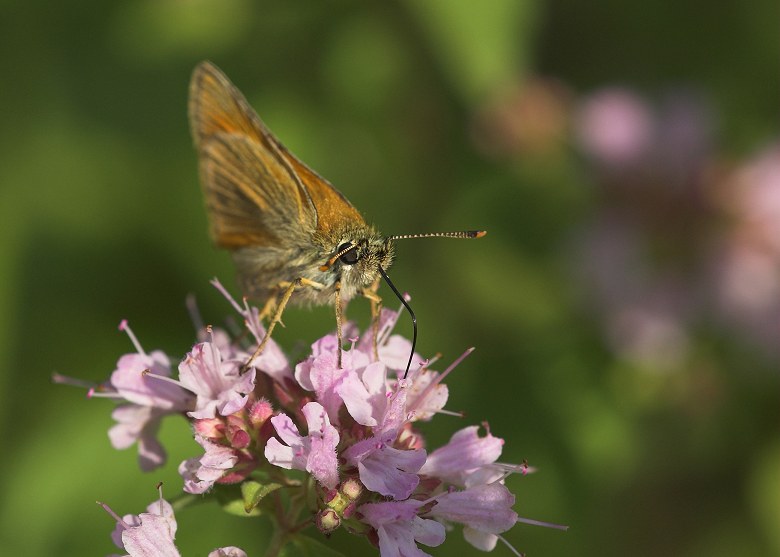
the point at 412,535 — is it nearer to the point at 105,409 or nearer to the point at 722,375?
the point at 105,409

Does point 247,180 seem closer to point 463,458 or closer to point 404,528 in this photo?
point 463,458

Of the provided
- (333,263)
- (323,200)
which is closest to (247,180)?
(323,200)

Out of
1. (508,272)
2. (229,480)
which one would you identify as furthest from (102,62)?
(229,480)

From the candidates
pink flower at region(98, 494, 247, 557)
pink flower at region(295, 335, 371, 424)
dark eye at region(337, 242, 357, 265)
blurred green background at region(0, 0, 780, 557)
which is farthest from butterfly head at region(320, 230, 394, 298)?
blurred green background at region(0, 0, 780, 557)

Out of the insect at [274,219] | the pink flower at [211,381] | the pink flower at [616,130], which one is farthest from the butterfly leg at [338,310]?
the pink flower at [616,130]

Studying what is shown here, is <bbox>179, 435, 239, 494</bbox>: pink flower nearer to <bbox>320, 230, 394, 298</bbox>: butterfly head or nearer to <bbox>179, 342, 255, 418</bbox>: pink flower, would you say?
<bbox>179, 342, 255, 418</bbox>: pink flower
